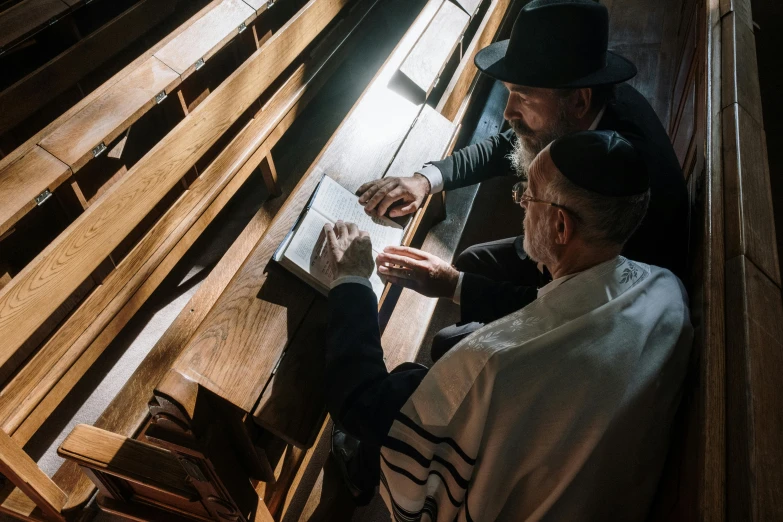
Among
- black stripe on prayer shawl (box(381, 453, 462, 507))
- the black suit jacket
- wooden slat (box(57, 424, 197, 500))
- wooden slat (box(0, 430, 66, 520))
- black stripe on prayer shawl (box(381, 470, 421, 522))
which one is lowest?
wooden slat (box(0, 430, 66, 520))

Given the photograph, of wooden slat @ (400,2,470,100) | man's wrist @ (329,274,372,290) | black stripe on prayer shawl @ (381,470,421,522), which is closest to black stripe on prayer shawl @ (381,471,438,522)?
black stripe on prayer shawl @ (381,470,421,522)

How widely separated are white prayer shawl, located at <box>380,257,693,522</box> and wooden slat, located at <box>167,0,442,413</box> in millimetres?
481

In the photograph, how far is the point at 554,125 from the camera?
2092 mm

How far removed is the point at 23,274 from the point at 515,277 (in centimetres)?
198

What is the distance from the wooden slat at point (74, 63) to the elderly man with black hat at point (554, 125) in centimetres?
173

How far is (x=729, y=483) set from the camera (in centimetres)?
83

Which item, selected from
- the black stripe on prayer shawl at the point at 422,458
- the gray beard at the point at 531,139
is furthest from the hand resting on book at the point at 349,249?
the gray beard at the point at 531,139

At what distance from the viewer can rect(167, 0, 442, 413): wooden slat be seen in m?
1.45

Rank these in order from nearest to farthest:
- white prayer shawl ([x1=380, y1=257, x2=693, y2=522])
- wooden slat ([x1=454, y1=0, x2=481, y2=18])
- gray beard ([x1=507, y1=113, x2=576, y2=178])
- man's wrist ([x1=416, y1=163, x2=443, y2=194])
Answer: white prayer shawl ([x1=380, y1=257, x2=693, y2=522])
gray beard ([x1=507, y1=113, x2=576, y2=178])
man's wrist ([x1=416, y1=163, x2=443, y2=194])
wooden slat ([x1=454, y1=0, x2=481, y2=18])

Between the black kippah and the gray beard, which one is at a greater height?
the gray beard

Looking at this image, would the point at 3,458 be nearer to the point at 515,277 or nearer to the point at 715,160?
the point at 515,277

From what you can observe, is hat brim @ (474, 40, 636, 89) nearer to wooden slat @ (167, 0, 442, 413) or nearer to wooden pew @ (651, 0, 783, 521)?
wooden pew @ (651, 0, 783, 521)

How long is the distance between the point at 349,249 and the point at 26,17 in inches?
84.7

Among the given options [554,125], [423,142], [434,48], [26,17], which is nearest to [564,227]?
[554,125]
